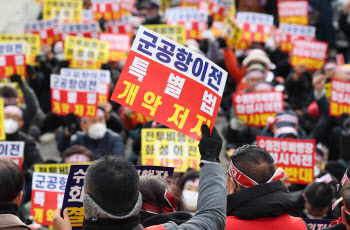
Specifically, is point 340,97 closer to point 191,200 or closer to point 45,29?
point 191,200

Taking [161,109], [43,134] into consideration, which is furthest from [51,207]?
[43,134]

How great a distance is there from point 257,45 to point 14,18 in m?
6.83

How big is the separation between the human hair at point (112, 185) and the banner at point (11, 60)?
19.5 ft

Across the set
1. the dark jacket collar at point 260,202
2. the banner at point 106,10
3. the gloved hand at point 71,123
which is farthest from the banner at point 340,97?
the banner at point 106,10

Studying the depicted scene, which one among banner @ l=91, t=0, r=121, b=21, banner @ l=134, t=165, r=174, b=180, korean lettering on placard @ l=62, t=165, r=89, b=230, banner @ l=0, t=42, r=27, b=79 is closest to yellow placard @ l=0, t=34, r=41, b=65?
banner @ l=0, t=42, r=27, b=79

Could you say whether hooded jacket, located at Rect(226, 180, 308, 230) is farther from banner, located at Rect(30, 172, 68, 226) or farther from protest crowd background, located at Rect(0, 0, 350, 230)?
banner, located at Rect(30, 172, 68, 226)

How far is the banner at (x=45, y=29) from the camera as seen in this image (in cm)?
1017

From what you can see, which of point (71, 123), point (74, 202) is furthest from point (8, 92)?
point (74, 202)

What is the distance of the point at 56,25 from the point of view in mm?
10328

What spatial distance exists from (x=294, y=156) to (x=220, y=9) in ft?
21.2

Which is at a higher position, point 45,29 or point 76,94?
point 45,29

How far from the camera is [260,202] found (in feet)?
9.59

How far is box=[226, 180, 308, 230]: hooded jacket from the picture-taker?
2.92 meters

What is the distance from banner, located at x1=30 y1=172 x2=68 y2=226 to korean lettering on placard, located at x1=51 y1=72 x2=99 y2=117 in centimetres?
221
